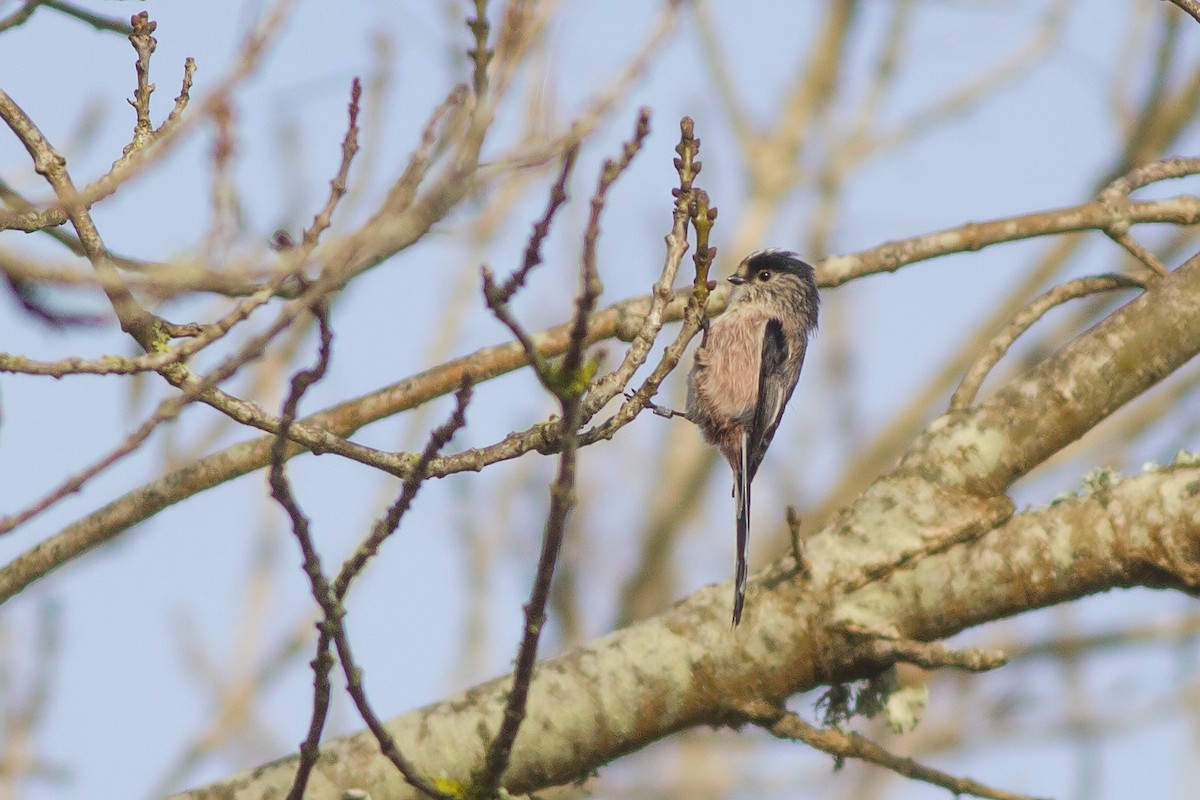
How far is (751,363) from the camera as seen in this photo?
4.84 m

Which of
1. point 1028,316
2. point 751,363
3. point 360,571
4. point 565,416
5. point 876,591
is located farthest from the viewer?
point 751,363

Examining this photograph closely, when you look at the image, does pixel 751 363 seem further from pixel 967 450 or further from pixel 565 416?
pixel 565 416

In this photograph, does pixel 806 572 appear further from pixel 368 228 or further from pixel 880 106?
pixel 880 106

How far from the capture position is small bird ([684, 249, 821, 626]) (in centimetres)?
477

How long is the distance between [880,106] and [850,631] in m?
8.86

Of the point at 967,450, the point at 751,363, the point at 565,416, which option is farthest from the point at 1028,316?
the point at 565,416

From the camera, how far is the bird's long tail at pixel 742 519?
11.5 feet

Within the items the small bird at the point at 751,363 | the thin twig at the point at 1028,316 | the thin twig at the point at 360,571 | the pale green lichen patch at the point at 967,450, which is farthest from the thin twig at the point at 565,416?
the small bird at the point at 751,363

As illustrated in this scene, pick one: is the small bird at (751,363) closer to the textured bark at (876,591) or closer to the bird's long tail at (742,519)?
the bird's long tail at (742,519)

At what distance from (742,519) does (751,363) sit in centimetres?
89

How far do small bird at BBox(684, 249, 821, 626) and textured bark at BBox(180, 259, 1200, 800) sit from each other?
0.93m

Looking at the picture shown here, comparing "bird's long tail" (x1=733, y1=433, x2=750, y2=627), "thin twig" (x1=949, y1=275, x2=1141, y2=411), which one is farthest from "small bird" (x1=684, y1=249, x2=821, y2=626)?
"thin twig" (x1=949, y1=275, x2=1141, y2=411)

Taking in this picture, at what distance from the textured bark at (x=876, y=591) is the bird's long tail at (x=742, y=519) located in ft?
0.20

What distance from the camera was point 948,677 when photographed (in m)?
9.78
